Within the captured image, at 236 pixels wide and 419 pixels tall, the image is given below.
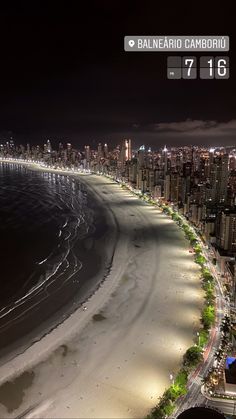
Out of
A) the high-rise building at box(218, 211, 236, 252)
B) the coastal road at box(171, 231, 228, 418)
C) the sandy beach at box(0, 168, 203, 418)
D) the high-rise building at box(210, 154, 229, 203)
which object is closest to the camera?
the coastal road at box(171, 231, 228, 418)

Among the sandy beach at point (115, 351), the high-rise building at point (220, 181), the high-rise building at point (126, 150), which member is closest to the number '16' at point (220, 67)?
the sandy beach at point (115, 351)

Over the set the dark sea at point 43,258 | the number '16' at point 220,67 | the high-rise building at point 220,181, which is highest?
the number '16' at point 220,67

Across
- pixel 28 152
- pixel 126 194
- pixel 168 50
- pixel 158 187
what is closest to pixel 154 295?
pixel 168 50

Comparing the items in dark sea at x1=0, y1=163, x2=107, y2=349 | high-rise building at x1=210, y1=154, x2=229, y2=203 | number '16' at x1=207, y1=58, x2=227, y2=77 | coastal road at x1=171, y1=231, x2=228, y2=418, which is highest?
number '16' at x1=207, y1=58, x2=227, y2=77

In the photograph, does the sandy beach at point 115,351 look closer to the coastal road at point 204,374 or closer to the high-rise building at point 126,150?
the coastal road at point 204,374

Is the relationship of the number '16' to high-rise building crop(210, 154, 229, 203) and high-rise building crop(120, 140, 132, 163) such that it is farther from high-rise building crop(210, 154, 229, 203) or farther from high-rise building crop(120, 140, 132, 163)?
high-rise building crop(120, 140, 132, 163)

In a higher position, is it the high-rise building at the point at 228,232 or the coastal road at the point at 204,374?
the high-rise building at the point at 228,232

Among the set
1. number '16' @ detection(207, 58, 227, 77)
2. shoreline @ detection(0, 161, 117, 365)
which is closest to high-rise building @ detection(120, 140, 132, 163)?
shoreline @ detection(0, 161, 117, 365)
